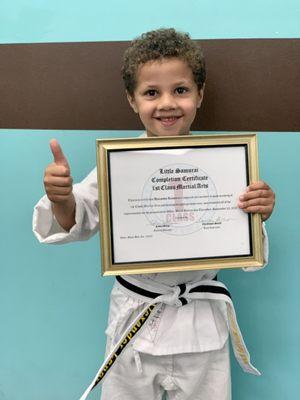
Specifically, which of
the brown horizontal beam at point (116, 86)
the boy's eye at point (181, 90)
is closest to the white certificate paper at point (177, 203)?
the boy's eye at point (181, 90)

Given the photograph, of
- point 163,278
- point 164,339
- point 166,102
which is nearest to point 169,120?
point 166,102

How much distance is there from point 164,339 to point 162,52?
521 millimetres

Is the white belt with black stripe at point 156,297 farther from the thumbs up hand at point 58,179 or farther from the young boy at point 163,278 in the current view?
the thumbs up hand at point 58,179

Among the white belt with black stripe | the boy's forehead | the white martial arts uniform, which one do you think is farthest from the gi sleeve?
the boy's forehead

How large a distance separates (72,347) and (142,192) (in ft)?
1.72

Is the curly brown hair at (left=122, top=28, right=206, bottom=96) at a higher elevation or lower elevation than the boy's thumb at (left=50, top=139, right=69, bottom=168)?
higher

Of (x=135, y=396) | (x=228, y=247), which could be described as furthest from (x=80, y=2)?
(x=135, y=396)

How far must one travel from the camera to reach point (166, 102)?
2.27 ft

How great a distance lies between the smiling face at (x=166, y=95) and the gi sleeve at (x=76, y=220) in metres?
0.18

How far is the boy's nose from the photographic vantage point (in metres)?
0.69

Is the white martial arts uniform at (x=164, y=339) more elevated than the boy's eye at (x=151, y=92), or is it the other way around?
the boy's eye at (x=151, y=92)

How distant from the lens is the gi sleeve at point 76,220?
2.26ft

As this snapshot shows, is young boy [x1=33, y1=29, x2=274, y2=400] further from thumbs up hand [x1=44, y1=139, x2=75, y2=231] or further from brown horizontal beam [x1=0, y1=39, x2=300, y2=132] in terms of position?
brown horizontal beam [x1=0, y1=39, x2=300, y2=132]

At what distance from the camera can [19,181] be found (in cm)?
93
